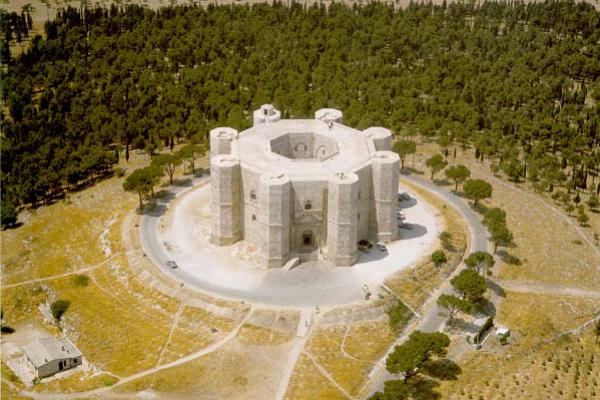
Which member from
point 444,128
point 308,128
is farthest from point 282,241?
point 444,128

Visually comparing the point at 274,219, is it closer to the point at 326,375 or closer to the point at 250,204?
the point at 250,204

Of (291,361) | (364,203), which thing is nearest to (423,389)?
(291,361)

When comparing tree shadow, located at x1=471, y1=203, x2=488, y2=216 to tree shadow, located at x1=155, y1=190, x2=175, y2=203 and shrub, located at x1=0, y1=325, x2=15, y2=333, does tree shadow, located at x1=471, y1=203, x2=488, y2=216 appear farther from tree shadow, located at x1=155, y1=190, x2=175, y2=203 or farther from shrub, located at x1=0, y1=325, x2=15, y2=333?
shrub, located at x1=0, y1=325, x2=15, y2=333

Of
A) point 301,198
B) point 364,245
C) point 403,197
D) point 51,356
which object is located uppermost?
point 301,198

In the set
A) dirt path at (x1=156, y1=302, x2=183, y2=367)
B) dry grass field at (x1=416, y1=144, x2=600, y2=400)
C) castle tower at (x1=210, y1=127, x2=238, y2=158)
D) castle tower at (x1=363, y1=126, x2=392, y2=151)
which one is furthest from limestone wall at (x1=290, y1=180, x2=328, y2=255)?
dry grass field at (x1=416, y1=144, x2=600, y2=400)

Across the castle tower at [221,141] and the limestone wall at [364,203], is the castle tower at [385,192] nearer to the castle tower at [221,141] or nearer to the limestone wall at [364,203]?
the limestone wall at [364,203]

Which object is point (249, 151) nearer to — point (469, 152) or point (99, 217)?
point (99, 217)

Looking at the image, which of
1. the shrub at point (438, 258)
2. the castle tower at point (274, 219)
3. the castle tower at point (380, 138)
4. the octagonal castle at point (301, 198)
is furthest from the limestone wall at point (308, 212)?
the castle tower at point (380, 138)
